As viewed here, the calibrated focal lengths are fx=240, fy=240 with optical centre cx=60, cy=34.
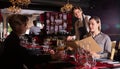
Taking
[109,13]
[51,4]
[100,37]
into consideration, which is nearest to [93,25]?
[100,37]

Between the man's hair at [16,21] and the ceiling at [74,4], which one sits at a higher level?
the ceiling at [74,4]

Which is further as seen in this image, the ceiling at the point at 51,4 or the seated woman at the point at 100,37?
the ceiling at the point at 51,4

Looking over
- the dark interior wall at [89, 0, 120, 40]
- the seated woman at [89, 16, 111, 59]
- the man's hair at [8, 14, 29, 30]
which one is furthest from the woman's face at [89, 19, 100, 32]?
the dark interior wall at [89, 0, 120, 40]

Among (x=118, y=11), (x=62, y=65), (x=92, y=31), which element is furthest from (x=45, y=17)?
(x=62, y=65)

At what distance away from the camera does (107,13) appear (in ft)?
35.8

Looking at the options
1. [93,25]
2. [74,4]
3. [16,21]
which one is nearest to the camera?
[16,21]

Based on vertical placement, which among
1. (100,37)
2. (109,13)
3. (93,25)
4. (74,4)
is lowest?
(100,37)

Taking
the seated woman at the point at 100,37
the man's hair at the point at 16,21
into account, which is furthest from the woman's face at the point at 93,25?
the man's hair at the point at 16,21

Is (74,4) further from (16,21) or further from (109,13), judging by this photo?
(16,21)

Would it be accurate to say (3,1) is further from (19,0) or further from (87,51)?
(87,51)

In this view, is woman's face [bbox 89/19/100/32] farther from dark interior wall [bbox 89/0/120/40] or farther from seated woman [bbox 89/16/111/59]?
dark interior wall [bbox 89/0/120/40]

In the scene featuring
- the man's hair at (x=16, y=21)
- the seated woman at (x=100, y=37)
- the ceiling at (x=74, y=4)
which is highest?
the ceiling at (x=74, y=4)

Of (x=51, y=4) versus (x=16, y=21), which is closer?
(x=16, y=21)

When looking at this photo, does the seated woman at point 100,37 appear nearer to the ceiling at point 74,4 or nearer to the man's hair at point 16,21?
the man's hair at point 16,21
